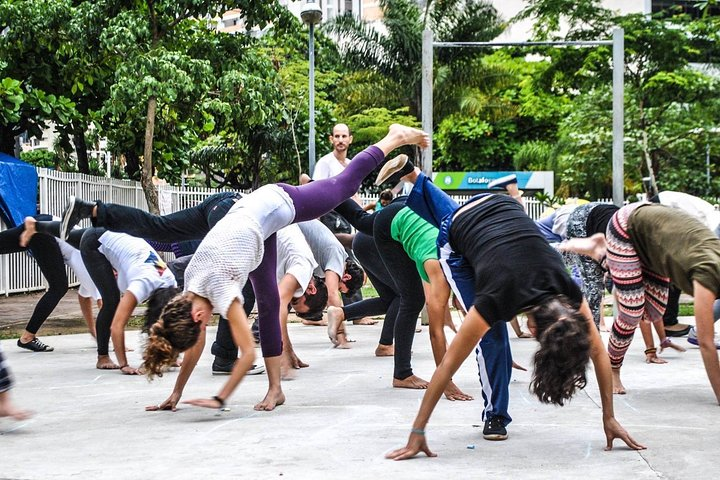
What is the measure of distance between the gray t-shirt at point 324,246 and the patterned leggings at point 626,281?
3.52 meters

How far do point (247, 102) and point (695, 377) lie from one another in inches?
408

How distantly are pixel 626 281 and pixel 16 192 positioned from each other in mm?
12777

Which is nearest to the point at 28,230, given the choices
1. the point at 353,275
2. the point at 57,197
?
the point at 353,275

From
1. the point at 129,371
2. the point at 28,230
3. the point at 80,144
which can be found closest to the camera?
the point at 129,371

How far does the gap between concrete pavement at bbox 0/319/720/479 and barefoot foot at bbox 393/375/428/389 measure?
0.13m

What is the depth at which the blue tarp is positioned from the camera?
15703mm

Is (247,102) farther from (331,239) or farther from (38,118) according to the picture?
(331,239)

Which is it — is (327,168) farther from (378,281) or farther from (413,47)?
(413,47)

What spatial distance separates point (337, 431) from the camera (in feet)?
16.9

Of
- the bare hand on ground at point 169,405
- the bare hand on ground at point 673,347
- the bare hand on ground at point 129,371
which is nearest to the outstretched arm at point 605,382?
the bare hand on ground at point 169,405

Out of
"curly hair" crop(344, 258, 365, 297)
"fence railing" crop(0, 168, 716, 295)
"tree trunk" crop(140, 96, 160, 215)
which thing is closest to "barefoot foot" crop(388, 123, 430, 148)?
"curly hair" crop(344, 258, 365, 297)

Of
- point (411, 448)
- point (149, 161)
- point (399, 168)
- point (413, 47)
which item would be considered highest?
point (413, 47)

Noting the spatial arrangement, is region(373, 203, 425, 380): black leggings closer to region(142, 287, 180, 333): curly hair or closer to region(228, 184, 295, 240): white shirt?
region(228, 184, 295, 240): white shirt

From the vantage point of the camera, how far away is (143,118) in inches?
721
